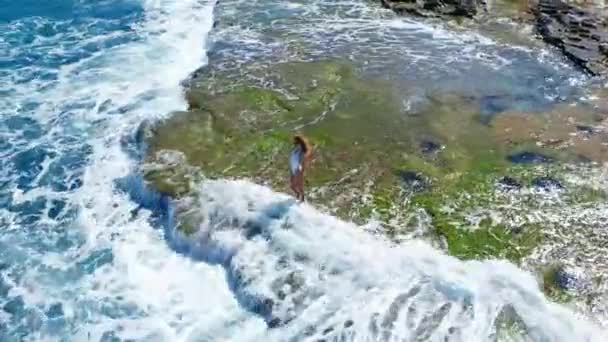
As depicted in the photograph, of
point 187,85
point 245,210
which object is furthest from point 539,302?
point 187,85

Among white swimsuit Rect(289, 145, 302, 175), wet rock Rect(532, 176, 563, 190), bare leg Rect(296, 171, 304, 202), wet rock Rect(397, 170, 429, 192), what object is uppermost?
white swimsuit Rect(289, 145, 302, 175)

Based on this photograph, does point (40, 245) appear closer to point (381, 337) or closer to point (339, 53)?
point (381, 337)

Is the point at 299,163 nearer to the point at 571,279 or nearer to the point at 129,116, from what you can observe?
the point at 571,279

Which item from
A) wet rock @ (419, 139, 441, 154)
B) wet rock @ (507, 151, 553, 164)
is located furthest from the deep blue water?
wet rock @ (507, 151, 553, 164)

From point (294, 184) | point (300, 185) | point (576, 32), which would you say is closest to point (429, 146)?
point (300, 185)

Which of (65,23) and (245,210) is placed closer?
(245,210)

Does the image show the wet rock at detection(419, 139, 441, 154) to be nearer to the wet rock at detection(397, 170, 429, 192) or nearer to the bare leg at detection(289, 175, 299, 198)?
the wet rock at detection(397, 170, 429, 192)
